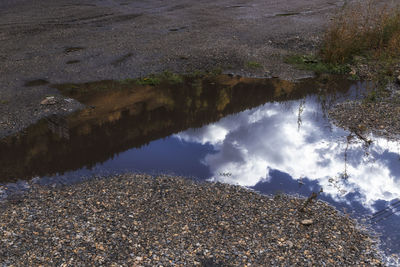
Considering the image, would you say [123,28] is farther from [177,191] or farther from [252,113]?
[177,191]

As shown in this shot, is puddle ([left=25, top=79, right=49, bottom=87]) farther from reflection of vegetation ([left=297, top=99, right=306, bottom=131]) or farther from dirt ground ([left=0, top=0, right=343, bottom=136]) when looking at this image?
reflection of vegetation ([left=297, top=99, right=306, bottom=131])

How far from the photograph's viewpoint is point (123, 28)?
52.4ft

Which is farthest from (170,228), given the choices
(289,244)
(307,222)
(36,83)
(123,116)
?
(36,83)

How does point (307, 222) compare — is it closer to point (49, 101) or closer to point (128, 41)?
point (49, 101)

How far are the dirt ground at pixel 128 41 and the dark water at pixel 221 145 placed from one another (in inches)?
39.3

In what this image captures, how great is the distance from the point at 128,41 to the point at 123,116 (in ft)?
17.7

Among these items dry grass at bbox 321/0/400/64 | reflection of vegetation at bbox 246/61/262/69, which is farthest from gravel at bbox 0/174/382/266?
dry grass at bbox 321/0/400/64

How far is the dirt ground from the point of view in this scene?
11516mm

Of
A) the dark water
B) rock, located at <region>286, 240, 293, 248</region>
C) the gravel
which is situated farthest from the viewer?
the dark water

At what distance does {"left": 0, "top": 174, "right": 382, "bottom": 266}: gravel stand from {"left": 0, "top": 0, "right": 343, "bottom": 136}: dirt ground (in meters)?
3.52

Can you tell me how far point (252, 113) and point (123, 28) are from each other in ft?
26.3

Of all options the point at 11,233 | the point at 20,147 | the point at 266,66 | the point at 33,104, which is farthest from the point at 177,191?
the point at 266,66

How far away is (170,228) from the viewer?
20.3ft

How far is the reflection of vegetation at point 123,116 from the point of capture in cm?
841
